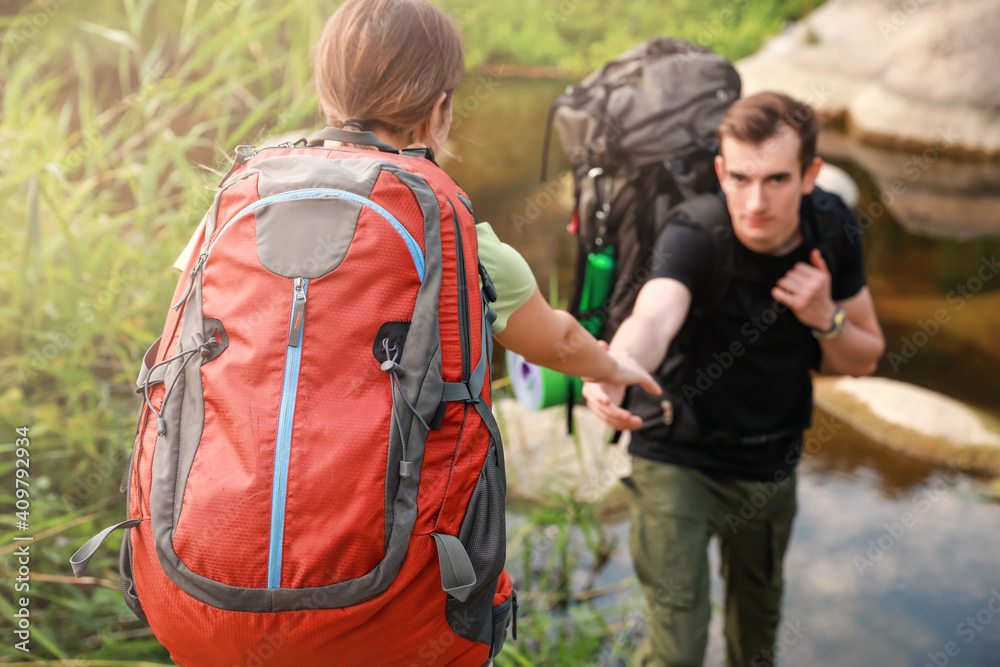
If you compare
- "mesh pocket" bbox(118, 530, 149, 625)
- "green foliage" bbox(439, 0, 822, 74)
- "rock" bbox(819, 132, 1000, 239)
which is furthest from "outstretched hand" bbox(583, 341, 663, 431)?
"green foliage" bbox(439, 0, 822, 74)

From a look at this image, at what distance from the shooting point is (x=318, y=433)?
1.00 m

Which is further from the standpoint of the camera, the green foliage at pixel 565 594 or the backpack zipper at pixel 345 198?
the green foliage at pixel 565 594

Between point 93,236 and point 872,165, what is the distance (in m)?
6.87

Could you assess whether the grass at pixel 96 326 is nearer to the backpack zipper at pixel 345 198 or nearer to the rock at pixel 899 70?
the backpack zipper at pixel 345 198

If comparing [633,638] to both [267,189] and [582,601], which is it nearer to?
[582,601]

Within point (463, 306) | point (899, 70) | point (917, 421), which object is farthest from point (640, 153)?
point (899, 70)

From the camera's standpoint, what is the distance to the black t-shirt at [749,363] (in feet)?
6.64

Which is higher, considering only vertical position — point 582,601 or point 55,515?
point 55,515

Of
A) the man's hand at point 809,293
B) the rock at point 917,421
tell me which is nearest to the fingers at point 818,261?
the man's hand at point 809,293

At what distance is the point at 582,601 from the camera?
2775 millimetres

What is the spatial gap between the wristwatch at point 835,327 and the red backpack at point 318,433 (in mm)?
1252

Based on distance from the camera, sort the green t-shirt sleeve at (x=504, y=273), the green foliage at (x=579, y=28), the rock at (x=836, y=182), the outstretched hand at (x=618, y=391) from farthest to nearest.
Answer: the green foliage at (x=579, y=28)
the rock at (x=836, y=182)
the outstretched hand at (x=618, y=391)
the green t-shirt sleeve at (x=504, y=273)

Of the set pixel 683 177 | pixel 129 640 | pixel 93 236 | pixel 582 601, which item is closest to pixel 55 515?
pixel 129 640

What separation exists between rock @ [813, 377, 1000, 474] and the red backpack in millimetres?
3224
